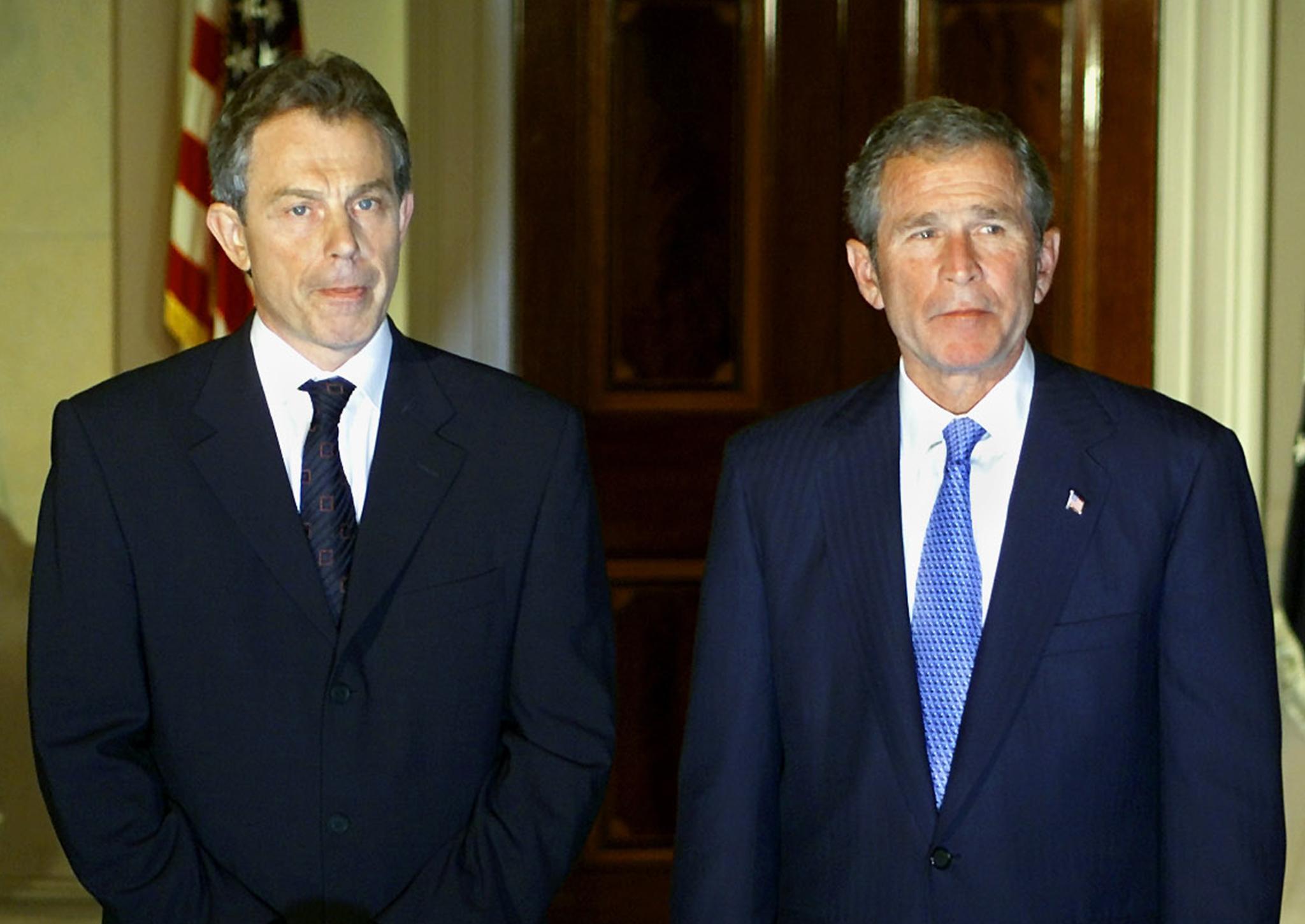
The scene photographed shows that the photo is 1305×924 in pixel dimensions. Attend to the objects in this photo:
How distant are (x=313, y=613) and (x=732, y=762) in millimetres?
580

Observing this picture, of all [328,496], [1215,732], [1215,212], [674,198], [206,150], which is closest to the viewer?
[1215,732]

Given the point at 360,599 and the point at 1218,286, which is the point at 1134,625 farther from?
the point at 1218,286

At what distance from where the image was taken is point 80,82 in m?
4.00

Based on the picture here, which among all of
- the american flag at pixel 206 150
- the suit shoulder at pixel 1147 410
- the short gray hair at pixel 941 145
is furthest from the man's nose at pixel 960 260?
the american flag at pixel 206 150

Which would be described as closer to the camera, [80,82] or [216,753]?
[216,753]

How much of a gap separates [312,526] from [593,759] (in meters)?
0.47

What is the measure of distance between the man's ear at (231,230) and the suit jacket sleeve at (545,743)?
48 centimetres

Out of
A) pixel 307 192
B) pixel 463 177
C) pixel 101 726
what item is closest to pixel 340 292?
pixel 307 192

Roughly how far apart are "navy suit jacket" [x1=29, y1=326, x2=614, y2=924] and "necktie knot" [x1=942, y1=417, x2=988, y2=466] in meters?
0.51

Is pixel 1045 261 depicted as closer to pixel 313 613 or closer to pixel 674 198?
pixel 313 613

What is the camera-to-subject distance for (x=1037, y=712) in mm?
2232

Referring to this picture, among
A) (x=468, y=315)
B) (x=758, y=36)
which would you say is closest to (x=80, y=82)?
(x=468, y=315)

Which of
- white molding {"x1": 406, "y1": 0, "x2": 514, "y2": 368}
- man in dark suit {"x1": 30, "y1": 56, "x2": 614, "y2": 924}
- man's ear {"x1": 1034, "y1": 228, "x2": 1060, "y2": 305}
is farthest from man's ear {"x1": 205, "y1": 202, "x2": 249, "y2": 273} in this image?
white molding {"x1": 406, "y1": 0, "x2": 514, "y2": 368}

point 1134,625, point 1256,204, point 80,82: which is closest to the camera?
point 1134,625
